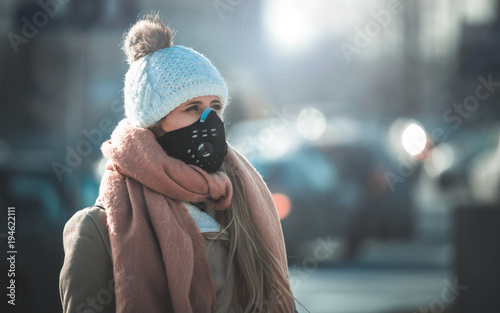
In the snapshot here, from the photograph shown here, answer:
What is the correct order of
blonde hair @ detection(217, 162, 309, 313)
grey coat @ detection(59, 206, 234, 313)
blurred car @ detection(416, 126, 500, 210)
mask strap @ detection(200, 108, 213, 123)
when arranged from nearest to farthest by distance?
1. grey coat @ detection(59, 206, 234, 313)
2. blonde hair @ detection(217, 162, 309, 313)
3. mask strap @ detection(200, 108, 213, 123)
4. blurred car @ detection(416, 126, 500, 210)

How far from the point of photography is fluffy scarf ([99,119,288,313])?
2.49m

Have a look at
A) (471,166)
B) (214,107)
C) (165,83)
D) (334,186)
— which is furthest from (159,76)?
(471,166)

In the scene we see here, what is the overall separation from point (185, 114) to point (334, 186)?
319 inches

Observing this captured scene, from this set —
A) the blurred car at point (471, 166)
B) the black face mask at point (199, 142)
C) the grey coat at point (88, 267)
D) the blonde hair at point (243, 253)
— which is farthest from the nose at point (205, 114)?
the blurred car at point (471, 166)

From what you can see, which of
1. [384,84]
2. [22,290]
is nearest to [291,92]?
[384,84]

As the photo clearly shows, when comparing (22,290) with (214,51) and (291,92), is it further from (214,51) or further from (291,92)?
(291,92)

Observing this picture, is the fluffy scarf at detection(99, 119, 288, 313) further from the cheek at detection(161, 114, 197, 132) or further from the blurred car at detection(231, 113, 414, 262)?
the blurred car at detection(231, 113, 414, 262)

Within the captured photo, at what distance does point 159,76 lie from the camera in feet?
9.15

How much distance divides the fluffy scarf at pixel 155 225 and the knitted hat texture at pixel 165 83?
0.35 feet

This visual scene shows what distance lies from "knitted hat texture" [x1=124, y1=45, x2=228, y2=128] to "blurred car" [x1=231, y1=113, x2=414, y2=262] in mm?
6995

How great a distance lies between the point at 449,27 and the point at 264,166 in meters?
24.3

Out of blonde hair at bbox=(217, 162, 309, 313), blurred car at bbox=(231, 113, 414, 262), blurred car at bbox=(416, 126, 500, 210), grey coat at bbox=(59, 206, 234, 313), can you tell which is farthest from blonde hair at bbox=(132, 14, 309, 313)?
blurred car at bbox=(416, 126, 500, 210)

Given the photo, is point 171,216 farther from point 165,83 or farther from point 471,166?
point 471,166

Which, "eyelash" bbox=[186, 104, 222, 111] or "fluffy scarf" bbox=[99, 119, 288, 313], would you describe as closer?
"fluffy scarf" bbox=[99, 119, 288, 313]
